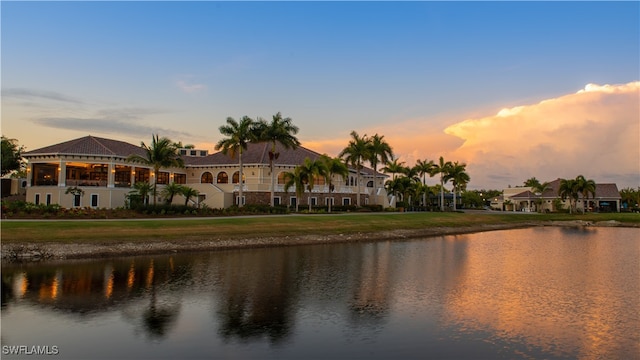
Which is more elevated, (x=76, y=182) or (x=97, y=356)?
(x=76, y=182)

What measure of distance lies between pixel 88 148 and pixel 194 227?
1209 inches

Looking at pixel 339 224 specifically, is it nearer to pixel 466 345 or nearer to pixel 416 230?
pixel 416 230

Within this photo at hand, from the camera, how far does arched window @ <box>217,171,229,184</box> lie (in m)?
77.2

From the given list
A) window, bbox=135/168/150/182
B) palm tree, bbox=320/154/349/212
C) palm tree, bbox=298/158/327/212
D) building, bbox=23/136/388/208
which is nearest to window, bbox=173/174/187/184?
building, bbox=23/136/388/208

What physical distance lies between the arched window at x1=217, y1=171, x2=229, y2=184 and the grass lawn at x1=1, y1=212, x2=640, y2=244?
26202 millimetres

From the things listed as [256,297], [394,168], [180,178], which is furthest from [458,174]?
[256,297]

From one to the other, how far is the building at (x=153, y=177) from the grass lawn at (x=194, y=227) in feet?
54.6

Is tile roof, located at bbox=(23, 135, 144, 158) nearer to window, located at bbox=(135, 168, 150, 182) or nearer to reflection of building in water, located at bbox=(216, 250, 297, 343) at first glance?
window, located at bbox=(135, 168, 150, 182)

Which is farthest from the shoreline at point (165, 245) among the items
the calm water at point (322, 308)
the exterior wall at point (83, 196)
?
the exterior wall at point (83, 196)

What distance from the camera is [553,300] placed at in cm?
2167

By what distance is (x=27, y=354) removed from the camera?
14.5m

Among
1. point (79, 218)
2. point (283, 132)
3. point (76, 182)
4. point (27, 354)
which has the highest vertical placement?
point (283, 132)

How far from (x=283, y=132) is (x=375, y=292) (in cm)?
4742

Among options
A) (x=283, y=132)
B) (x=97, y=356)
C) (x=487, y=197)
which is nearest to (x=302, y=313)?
(x=97, y=356)
